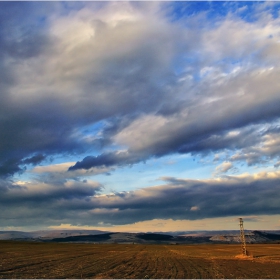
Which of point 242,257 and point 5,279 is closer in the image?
point 5,279

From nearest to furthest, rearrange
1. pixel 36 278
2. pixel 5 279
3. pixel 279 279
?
pixel 5 279 → pixel 36 278 → pixel 279 279

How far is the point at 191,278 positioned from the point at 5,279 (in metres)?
19.8

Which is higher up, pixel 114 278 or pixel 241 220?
pixel 241 220

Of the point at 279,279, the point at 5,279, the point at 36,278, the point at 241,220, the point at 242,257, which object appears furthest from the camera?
the point at 241,220

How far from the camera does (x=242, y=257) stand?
83125 millimetres

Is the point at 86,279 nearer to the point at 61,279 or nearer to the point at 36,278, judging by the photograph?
the point at 61,279

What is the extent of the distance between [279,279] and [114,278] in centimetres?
1890

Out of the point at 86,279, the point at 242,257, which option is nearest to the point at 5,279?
the point at 86,279

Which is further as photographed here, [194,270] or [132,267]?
[132,267]

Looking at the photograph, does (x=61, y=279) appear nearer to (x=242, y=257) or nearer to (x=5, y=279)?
(x=5, y=279)

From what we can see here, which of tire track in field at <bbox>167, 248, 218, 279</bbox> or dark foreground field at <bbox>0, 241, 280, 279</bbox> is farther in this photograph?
dark foreground field at <bbox>0, 241, 280, 279</bbox>

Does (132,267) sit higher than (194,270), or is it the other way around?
(132,267)

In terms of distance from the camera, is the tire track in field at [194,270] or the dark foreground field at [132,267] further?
the dark foreground field at [132,267]

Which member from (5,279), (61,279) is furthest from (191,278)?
(5,279)
